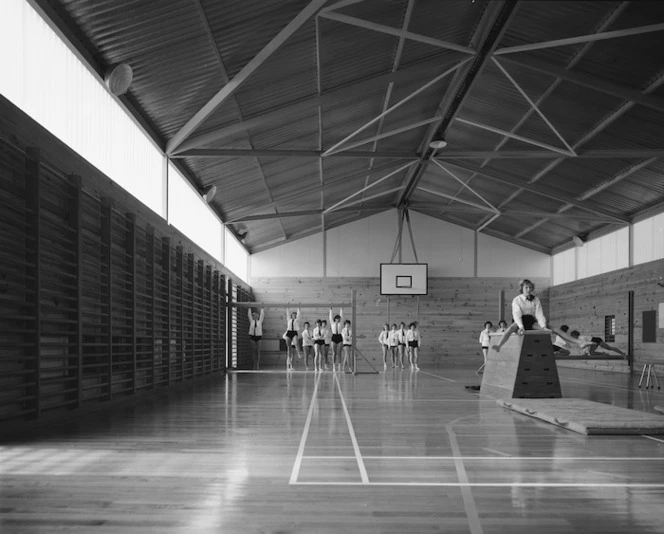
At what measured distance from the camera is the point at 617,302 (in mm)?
21125

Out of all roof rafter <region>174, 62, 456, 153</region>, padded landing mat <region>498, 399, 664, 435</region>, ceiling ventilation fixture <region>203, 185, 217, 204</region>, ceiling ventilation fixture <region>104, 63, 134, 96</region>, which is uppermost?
roof rafter <region>174, 62, 456, 153</region>

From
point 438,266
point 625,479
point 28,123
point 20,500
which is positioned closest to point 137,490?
point 20,500

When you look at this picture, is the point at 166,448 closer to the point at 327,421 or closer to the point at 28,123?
the point at 327,421

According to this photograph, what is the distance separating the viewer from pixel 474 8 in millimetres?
11234

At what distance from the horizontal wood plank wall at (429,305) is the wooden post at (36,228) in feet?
66.2

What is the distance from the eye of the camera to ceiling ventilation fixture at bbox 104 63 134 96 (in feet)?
29.9

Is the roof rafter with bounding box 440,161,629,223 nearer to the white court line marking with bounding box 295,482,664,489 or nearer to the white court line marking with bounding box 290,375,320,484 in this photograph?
the white court line marking with bounding box 290,375,320,484

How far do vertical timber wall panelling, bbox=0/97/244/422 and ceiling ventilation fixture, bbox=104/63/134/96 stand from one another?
4.36 ft

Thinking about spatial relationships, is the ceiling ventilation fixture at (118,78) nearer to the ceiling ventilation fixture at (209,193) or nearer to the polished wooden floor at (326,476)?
the polished wooden floor at (326,476)

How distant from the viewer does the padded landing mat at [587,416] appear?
21.8 feet

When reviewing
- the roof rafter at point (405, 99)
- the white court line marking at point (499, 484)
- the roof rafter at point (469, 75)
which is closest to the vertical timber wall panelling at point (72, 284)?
the white court line marking at point (499, 484)

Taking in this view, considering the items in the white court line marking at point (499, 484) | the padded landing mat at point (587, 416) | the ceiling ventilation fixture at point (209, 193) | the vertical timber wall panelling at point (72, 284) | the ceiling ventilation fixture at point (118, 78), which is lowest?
the padded landing mat at point (587, 416)

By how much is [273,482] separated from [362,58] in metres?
9.88

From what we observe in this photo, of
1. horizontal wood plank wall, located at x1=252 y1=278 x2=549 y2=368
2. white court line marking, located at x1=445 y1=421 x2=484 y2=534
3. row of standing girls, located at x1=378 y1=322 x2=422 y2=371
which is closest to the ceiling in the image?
white court line marking, located at x1=445 y1=421 x2=484 y2=534
